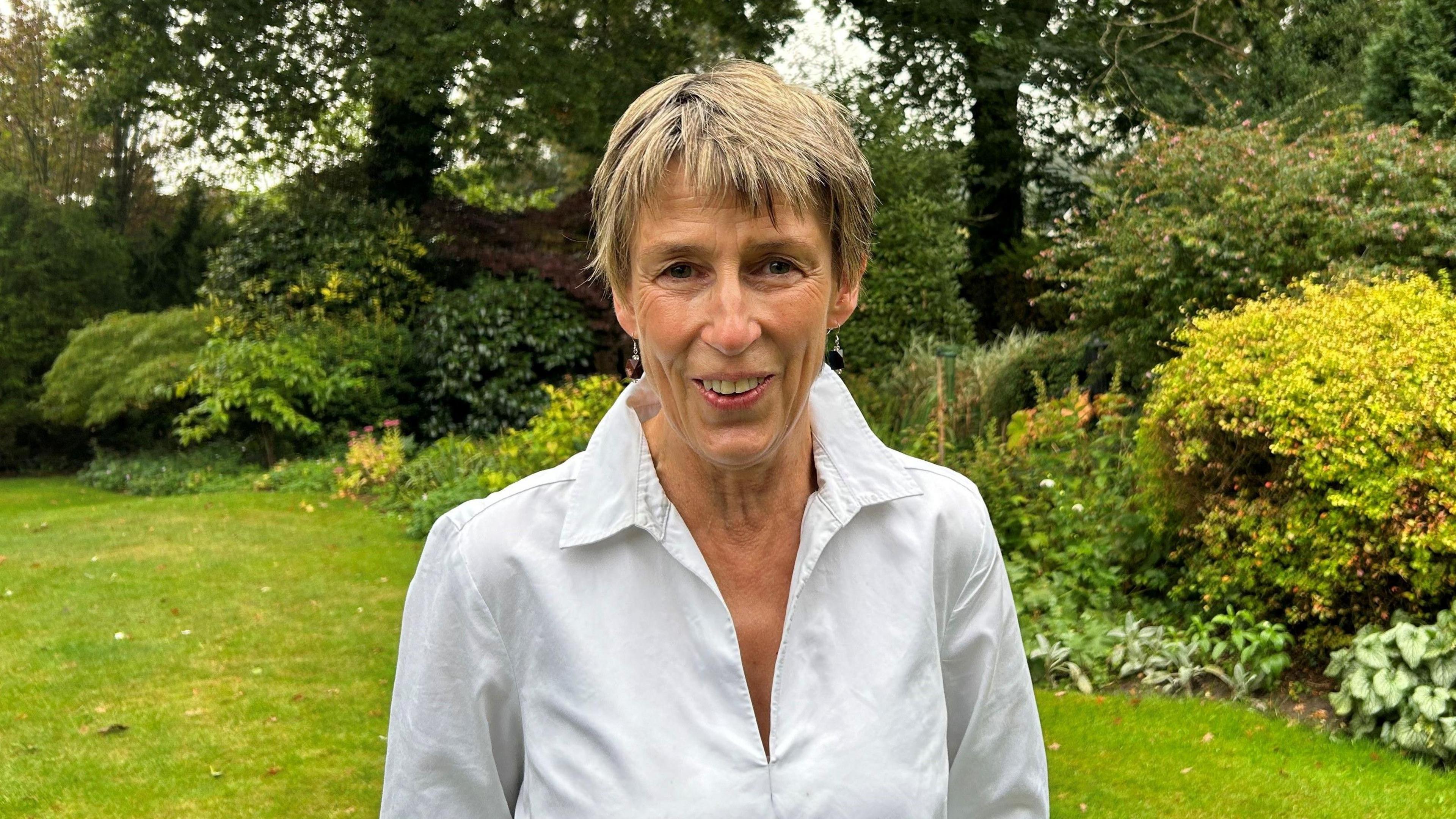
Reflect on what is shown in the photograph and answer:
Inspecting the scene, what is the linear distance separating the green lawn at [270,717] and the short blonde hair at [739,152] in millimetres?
3152

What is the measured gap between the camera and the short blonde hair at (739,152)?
1501 millimetres

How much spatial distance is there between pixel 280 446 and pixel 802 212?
13812 mm

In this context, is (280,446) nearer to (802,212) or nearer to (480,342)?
(480,342)

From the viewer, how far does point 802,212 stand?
61.1 inches

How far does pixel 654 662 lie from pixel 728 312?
0.47 meters

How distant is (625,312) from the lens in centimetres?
171

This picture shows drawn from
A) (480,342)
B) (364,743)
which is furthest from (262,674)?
(480,342)

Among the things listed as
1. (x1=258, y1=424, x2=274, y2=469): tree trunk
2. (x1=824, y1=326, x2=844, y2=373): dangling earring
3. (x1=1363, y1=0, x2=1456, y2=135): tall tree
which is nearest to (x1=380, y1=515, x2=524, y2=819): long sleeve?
(x1=824, y1=326, x2=844, y2=373): dangling earring

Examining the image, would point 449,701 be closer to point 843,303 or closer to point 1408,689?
point 843,303

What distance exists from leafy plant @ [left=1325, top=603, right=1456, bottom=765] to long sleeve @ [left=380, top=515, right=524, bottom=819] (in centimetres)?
395

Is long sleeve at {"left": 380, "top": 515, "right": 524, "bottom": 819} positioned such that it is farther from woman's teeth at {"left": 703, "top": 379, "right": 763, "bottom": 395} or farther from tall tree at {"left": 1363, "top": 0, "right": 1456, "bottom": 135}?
tall tree at {"left": 1363, "top": 0, "right": 1456, "bottom": 135}

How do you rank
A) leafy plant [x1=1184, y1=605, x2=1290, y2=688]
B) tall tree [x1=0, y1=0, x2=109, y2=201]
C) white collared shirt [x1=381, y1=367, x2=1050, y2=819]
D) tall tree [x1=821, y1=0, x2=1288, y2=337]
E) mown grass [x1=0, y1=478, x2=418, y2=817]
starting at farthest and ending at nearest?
tall tree [x1=0, y1=0, x2=109, y2=201] → tall tree [x1=821, y1=0, x2=1288, y2=337] → leafy plant [x1=1184, y1=605, x2=1290, y2=688] → mown grass [x1=0, y1=478, x2=418, y2=817] → white collared shirt [x1=381, y1=367, x2=1050, y2=819]

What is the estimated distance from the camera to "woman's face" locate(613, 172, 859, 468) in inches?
60.3

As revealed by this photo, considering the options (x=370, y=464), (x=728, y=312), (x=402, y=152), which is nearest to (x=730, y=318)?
(x=728, y=312)
